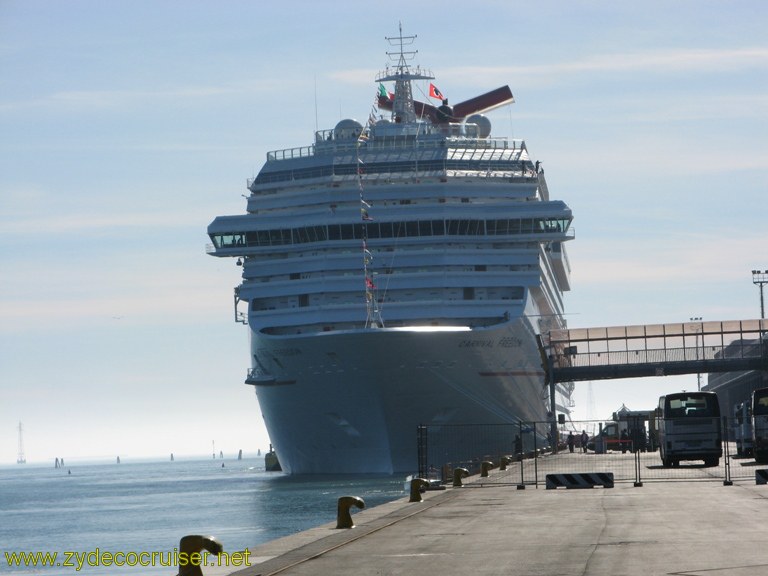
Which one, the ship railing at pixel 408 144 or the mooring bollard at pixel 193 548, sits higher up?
the ship railing at pixel 408 144

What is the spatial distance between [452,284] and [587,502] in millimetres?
32946

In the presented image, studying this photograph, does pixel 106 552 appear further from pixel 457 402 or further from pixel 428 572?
pixel 457 402

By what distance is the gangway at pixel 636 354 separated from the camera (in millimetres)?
70375

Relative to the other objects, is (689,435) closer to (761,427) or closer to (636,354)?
(761,427)

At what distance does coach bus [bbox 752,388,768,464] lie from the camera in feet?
140

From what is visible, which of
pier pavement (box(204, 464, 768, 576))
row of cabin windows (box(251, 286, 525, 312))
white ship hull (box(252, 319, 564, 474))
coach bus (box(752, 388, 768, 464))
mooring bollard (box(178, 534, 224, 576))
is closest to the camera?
mooring bollard (box(178, 534, 224, 576))

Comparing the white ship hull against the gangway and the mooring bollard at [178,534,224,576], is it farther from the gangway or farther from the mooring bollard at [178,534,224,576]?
the mooring bollard at [178,534,224,576]

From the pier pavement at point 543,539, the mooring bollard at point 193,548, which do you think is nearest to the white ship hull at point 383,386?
the pier pavement at point 543,539

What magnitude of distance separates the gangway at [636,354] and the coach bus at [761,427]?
68.1 feet

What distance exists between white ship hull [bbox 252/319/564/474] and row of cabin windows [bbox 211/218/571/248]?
17.8 feet

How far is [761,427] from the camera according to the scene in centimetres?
4288

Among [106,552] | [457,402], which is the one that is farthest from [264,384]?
[106,552]
